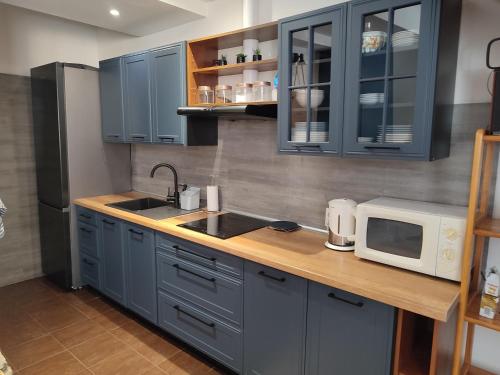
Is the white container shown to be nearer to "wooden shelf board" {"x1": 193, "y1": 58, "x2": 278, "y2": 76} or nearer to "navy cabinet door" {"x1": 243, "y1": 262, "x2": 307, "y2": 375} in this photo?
"wooden shelf board" {"x1": 193, "y1": 58, "x2": 278, "y2": 76}

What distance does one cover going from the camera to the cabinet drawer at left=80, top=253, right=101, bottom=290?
10.5 ft

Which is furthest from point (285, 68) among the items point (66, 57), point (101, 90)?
point (66, 57)

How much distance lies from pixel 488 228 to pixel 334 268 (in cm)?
66

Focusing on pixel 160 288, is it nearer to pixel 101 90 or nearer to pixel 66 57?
pixel 101 90

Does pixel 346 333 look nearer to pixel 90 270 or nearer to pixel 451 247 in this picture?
pixel 451 247

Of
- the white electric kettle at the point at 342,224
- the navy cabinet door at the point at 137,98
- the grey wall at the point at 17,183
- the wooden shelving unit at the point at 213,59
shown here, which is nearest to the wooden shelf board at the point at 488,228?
the white electric kettle at the point at 342,224

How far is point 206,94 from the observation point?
2.66 metres

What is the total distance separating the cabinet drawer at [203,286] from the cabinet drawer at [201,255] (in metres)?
0.04

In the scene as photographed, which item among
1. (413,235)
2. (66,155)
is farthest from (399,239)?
(66,155)

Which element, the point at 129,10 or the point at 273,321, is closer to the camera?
the point at 273,321

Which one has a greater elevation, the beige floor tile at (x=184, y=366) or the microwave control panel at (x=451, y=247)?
the microwave control panel at (x=451, y=247)

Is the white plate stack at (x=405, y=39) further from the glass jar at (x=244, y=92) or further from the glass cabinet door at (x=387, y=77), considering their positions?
the glass jar at (x=244, y=92)

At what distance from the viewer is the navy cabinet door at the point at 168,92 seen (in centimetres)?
269

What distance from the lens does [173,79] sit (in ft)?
8.97
